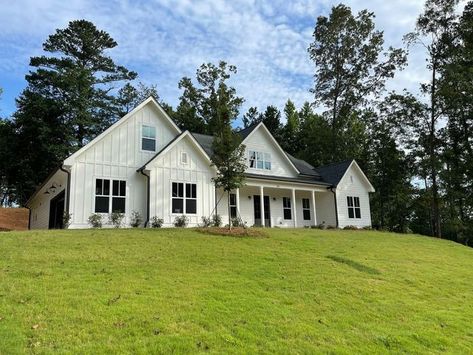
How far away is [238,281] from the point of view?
10.4 metres

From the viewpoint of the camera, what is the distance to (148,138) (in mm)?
21594

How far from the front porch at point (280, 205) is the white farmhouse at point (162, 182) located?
7 cm

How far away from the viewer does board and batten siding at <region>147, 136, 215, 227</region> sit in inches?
804

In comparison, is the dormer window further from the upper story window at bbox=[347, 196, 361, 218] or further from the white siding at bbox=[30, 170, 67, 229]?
the upper story window at bbox=[347, 196, 361, 218]

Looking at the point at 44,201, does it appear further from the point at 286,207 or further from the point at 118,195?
the point at 286,207

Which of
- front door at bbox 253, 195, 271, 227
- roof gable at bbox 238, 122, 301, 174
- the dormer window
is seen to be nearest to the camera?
the dormer window

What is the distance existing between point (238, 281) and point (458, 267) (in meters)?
10.9

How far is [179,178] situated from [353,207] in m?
14.7

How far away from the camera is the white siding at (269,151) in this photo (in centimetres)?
2696

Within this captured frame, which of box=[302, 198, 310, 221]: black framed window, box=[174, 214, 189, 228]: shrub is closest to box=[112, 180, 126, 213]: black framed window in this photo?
box=[174, 214, 189, 228]: shrub

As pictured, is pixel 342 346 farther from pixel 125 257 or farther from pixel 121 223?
pixel 121 223

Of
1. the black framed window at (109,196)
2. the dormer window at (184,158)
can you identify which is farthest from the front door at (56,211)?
the dormer window at (184,158)

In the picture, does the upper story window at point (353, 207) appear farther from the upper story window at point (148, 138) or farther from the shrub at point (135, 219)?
the shrub at point (135, 219)

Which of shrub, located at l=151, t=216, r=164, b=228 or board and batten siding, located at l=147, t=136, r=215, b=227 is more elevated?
board and batten siding, located at l=147, t=136, r=215, b=227
